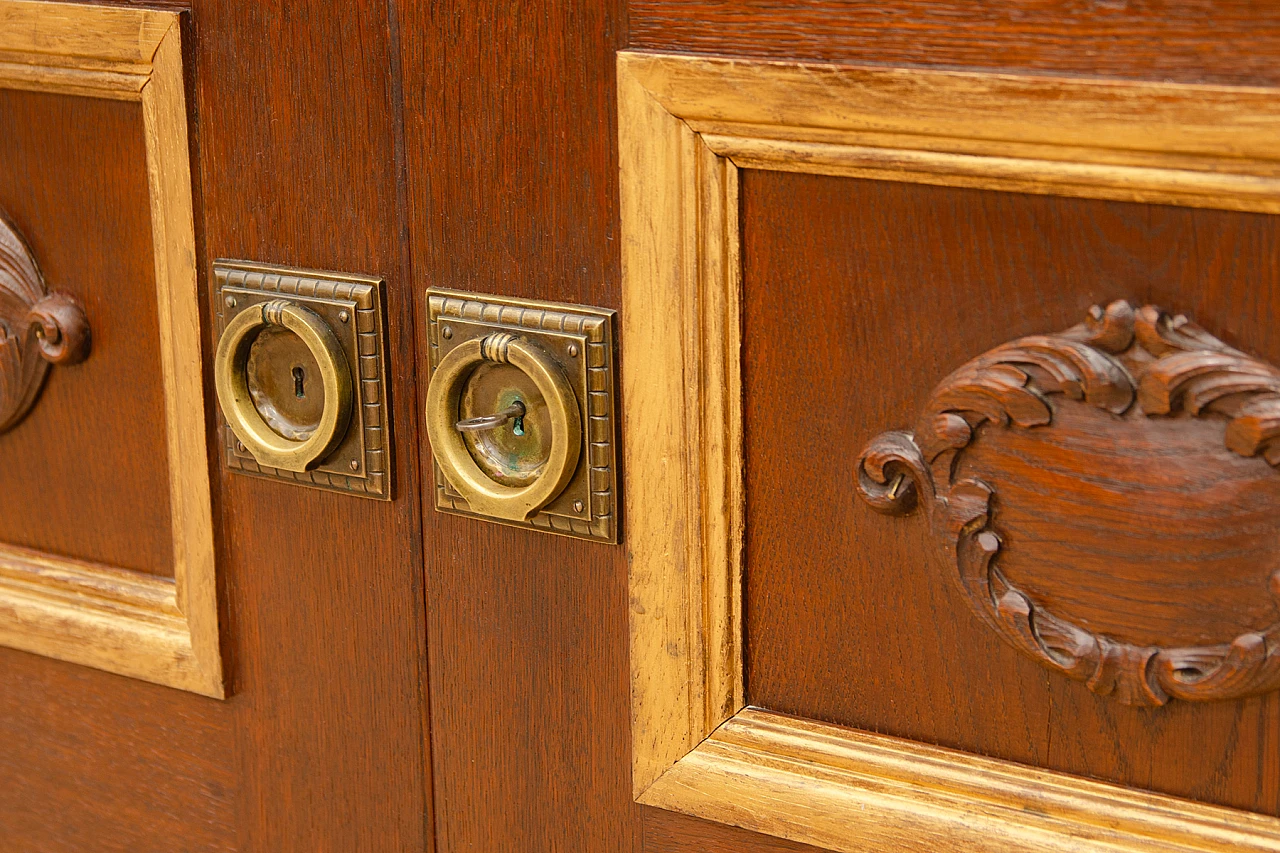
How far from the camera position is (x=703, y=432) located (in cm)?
58

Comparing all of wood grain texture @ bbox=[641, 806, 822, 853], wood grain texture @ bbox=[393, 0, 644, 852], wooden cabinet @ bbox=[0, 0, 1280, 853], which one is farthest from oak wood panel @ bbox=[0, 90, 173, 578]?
wood grain texture @ bbox=[641, 806, 822, 853]

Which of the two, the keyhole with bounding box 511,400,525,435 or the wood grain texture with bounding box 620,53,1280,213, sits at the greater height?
the wood grain texture with bounding box 620,53,1280,213

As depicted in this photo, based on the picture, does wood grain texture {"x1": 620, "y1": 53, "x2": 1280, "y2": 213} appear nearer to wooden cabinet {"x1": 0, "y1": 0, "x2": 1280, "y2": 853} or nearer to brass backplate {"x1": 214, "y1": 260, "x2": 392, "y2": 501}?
wooden cabinet {"x1": 0, "y1": 0, "x2": 1280, "y2": 853}

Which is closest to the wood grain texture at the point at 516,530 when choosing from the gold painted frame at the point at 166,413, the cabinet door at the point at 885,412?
the cabinet door at the point at 885,412

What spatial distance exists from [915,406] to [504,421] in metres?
0.16

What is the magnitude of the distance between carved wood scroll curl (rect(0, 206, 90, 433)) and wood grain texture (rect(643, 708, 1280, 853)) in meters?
0.33

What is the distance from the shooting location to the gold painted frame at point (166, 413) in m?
0.66

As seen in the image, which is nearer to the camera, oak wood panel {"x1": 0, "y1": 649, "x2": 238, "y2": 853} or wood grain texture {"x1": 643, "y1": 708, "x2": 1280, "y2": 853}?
wood grain texture {"x1": 643, "y1": 708, "x2": 1280, "y2": 853}

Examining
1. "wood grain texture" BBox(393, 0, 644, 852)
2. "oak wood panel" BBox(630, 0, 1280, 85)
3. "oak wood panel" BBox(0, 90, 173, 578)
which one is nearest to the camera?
"oak wood panel" BBox(630, 0, 1280, 85)

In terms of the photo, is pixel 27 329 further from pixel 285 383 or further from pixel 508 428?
pixel 508 428

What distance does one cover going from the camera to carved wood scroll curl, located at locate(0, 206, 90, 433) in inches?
28.2

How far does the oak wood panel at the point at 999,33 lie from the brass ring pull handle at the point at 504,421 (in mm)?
125

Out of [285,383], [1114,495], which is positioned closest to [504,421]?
[285,383]

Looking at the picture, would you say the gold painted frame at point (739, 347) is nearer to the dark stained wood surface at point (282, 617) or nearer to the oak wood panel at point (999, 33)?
the oak wood panel at point (999, 33)
